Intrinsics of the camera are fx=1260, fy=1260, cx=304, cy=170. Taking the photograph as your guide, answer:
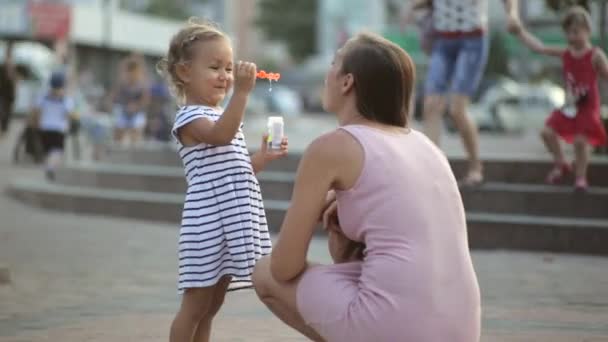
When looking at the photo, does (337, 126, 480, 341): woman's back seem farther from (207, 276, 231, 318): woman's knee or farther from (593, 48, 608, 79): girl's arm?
(593, 48, 608, 79): girl's arm

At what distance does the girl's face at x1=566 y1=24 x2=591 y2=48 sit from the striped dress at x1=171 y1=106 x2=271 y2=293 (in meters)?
5.59

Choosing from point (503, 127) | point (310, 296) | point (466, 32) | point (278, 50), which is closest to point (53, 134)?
→ point (466, 32)

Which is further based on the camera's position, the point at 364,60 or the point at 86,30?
the point at 86,30

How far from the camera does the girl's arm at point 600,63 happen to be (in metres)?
9.73

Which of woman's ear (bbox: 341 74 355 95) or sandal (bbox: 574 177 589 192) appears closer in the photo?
woman's ear (bbox: 341 74 355 95)

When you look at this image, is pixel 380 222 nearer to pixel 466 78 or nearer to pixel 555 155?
pixel 466 78

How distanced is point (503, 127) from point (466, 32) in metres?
26.7

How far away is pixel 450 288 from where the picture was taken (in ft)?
13.1

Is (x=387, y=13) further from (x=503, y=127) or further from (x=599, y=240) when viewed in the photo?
(x=599, y=240)

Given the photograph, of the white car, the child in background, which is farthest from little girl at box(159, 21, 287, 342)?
the white car

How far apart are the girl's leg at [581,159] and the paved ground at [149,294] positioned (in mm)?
975

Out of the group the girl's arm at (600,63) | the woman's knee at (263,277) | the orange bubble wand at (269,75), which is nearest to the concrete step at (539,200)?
the girl's arm at (600,63)

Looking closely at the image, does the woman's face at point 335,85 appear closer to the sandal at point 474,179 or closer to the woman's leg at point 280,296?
the woman's leg at point 280,296

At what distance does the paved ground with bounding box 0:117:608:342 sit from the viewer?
6.21 metres
